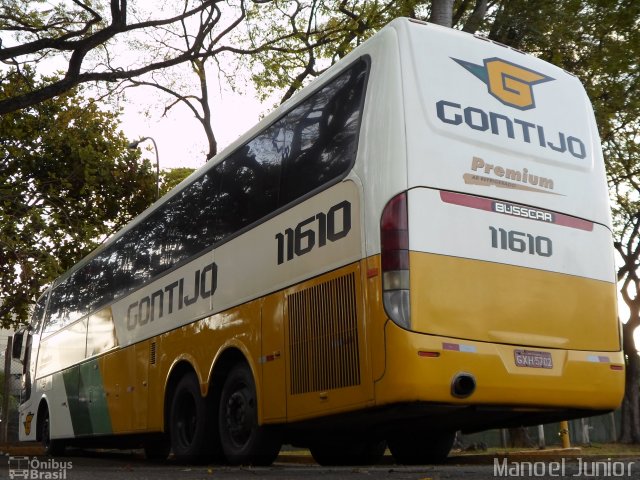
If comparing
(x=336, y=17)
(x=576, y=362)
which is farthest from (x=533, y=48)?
(x=576, y=362)

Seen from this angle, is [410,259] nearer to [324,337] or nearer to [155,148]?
[324,337]

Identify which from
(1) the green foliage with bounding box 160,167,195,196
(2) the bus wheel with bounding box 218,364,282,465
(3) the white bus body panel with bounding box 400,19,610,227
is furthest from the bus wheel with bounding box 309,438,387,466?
(1) the green foliage with bounding box 160,167,195,196

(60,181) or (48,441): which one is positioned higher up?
(60,181)

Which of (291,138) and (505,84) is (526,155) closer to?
(505,84)

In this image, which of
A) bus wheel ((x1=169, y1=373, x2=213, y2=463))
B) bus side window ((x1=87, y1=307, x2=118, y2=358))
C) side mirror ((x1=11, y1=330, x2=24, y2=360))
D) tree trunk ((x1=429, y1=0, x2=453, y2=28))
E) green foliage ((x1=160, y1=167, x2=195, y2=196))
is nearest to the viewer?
bus wheel ((x1=169, y1=373, x2=213, y2=463))

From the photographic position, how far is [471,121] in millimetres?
7195

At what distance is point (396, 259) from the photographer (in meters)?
6.52

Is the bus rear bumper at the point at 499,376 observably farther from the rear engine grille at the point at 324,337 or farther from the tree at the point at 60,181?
the tree at the point at 60,181

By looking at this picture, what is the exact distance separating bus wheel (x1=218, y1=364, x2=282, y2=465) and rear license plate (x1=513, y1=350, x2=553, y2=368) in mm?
2549

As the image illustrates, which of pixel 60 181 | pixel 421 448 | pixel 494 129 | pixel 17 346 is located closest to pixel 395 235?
pixel 494 129

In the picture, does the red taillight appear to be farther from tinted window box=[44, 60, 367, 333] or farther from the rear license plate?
the rear license plate

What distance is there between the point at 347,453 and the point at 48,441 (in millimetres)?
7910

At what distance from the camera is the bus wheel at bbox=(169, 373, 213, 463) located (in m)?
9.26

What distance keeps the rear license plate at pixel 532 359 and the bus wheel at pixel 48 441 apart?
11.3 m
